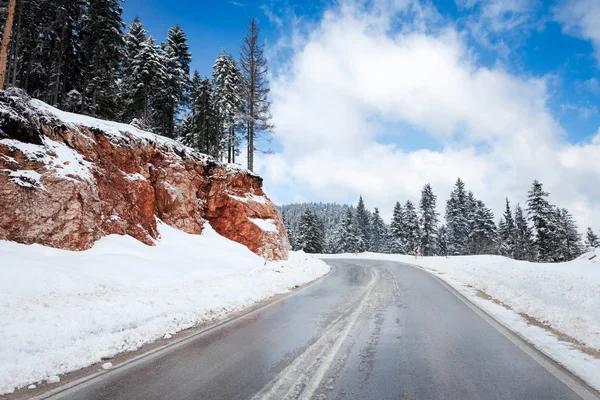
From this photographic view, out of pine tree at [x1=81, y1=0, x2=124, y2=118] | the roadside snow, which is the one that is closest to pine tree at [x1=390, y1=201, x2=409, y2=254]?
the roadside snow

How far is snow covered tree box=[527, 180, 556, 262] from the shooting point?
133ft

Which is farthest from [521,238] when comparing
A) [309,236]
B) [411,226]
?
[309,236]

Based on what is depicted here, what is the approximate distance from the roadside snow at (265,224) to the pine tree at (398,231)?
4633 cm

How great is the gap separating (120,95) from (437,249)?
2317 inches

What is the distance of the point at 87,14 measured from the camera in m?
27.3

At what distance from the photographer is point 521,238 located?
5859 centimetres

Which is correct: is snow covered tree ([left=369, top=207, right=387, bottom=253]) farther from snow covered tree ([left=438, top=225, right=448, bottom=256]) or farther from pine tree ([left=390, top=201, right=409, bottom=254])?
snow covered tree ([left=438, top=225, right=448, bottom=256])

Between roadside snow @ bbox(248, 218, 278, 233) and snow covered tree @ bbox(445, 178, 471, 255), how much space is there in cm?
4527

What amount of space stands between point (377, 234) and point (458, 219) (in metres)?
28.4

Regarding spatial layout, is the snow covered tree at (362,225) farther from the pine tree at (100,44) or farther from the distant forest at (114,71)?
the pine tree at (100,44)

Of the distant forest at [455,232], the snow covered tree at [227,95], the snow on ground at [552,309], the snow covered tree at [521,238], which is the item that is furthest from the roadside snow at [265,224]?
the snow covered tree at [521,238]

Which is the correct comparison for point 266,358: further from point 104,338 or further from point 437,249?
point 437,249

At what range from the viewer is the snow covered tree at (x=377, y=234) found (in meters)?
86.4

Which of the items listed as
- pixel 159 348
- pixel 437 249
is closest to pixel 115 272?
pixel 159 348
